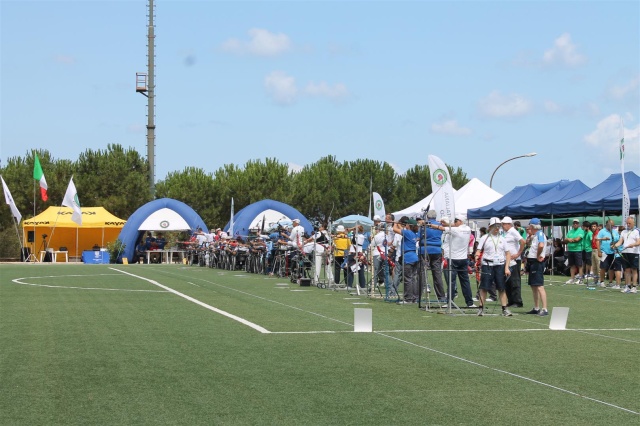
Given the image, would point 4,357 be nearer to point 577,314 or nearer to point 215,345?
point 215,345

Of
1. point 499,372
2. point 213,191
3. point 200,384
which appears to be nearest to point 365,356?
point 499,372

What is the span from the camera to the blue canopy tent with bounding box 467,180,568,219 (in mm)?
39938

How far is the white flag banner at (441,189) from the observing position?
19406 mm

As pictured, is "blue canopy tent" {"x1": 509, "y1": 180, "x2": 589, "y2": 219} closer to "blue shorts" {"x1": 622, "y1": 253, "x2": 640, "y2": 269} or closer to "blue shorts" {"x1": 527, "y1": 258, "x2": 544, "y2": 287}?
"blue shorts" {"x1": 622, "y1": 253, "x2": 640, "y2": 269}

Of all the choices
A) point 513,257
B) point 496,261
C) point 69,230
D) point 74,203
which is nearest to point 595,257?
point 513,257

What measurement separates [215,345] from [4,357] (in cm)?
265

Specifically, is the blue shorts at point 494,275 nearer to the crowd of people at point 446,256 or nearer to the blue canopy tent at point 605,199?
the crowd of people at point 446,256

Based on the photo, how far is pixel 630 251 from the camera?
26.7 metres

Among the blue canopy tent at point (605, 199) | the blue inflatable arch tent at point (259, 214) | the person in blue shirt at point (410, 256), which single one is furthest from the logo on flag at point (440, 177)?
the blue inflatable arch tent at point (259, 214)

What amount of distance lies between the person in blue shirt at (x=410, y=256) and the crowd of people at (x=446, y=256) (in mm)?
21

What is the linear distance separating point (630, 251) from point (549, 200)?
11.0 m

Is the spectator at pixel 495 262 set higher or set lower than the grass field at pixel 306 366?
higher

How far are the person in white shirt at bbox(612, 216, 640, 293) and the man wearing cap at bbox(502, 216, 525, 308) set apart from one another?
6569 mm

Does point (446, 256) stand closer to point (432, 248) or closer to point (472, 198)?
point (432, 248)
